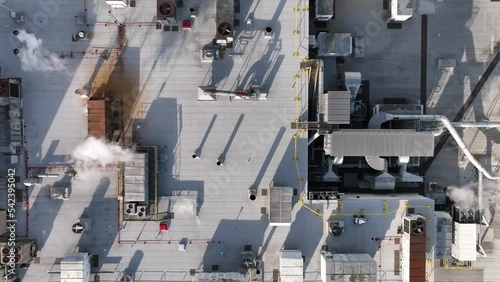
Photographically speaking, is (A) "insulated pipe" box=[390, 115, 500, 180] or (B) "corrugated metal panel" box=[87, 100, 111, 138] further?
(A) "insulated pipe" box=[390, 115, 500, 180]

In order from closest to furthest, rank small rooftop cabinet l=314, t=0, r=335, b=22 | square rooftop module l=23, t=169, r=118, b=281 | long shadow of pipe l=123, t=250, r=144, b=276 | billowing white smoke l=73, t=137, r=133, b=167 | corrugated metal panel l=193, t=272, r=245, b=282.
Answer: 1. corrugated metal panel l=193, t=272, r=245, b=282
2. billowing white smoke l=73, t=137, r=133, b=167
3. square rooftop module l=23, t=169, r=118, b=281
4. long shadow of pipe l=123, t=250, r=144, b=276
5. small rooftop cabinet l=314, t=0, r=335, b=22

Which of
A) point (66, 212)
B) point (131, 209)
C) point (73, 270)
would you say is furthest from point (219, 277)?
point (66, 212)

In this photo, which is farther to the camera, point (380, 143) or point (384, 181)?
point (384, 181)

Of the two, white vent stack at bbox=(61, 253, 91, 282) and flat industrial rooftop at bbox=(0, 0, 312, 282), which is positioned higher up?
flat industrial rooftop at bbox=(0, 0, 312, 282)

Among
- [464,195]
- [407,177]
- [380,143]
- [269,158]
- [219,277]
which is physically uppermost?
[380,143]

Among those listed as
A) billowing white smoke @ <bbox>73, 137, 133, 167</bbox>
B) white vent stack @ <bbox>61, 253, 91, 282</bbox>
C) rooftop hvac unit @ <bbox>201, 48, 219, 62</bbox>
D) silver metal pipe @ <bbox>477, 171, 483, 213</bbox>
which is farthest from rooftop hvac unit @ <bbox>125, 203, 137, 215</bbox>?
silver metal pipe @ <bbox>477, 171, 483, 213</bbox>

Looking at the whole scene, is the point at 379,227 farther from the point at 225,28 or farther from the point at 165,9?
the point at 165,9

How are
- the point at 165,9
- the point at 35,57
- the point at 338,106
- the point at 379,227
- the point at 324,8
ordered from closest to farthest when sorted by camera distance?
the point at 165,9
the point at 338,106
the point at 35,57
the point at 379,227
the point at 324,8

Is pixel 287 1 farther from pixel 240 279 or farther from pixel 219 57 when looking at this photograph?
pixel 240 279

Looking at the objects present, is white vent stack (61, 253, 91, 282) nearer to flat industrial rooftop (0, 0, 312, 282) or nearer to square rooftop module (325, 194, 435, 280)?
flat industrial rooftop (0, 0, 312, 282)
